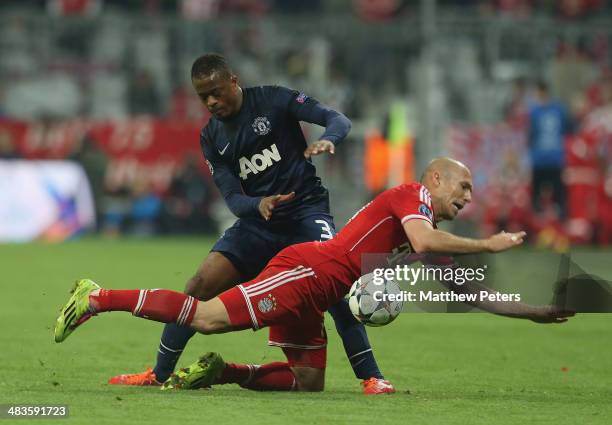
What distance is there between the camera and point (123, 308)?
7.16m

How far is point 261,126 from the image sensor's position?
823cm

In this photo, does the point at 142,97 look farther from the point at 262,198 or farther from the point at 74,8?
the point at 262,198

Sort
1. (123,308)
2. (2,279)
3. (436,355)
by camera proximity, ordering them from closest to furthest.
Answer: (123,308), (436,355), (2,279)

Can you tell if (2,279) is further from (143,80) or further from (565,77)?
(565,77)

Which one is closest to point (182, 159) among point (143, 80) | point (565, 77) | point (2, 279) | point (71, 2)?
point (143, 80)

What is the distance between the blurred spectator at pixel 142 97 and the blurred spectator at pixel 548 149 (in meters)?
7.51

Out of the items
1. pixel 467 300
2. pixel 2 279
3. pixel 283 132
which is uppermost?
pixel 283 132

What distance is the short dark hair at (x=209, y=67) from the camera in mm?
7789

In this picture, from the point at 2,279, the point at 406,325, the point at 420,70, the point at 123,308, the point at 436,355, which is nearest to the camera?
the point at 123,308

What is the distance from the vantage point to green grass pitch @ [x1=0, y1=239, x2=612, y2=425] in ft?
22.1

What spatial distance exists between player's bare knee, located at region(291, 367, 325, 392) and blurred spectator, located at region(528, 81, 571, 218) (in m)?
14.0

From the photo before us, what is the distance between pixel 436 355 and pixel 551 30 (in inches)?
617

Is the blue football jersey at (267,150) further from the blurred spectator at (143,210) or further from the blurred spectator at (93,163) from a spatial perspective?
the blurred spectator at (143,210)

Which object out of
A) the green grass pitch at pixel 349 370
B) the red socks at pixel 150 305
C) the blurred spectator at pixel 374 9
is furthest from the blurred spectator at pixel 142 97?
the red socks at pixel 150 305
